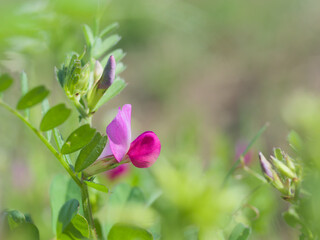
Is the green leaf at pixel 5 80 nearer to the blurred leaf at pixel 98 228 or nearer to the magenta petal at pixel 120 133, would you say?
the magenta petal at pixel 120 133

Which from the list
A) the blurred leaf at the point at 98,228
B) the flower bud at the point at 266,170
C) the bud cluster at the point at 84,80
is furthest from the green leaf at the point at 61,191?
the flower bud at the point at 266,170

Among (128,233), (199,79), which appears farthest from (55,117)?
(199,79)

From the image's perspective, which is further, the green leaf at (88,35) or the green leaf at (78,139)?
the green leaf at (88,35)

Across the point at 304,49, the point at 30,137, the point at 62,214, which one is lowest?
the point at 304,49

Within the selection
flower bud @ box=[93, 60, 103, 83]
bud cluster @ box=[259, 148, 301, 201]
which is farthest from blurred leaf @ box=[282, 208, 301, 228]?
flower bud @ box=[93, 60, 103, 83]

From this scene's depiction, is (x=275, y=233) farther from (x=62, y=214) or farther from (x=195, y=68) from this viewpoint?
(x=195, y=68)

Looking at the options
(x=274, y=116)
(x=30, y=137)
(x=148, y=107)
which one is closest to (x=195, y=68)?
(x=148, y=107)
